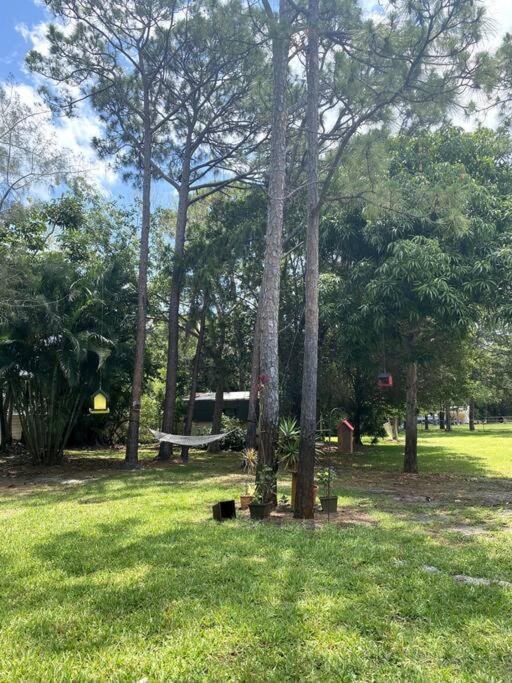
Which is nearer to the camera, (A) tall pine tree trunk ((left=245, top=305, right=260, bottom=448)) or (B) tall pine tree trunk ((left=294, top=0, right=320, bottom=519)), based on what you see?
(B) tall pine tree trunk ((left=294, top=0, right=320, bottom=519))

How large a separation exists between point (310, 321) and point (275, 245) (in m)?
1.43

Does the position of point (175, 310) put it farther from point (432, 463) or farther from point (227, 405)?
point (227, 405)

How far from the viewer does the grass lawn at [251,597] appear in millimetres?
2242

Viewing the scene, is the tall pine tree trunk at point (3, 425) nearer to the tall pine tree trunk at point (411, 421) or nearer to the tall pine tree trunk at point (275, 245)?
the tall pine tree trunk at point (275, 245)

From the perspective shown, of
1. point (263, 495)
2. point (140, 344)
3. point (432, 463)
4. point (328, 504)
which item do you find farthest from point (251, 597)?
point (432, 463)

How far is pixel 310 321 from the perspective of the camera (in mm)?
5613

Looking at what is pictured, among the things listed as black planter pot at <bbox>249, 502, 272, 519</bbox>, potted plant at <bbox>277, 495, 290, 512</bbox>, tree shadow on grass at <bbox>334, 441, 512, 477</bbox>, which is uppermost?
black planter pot at <bbox>249, 502, 272, 519</bbox>

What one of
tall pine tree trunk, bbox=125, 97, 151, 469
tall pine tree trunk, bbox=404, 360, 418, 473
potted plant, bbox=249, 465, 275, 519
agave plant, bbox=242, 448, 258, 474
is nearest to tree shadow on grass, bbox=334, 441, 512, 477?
tall pine tree trunk, bbox=404, 360, 418, 473

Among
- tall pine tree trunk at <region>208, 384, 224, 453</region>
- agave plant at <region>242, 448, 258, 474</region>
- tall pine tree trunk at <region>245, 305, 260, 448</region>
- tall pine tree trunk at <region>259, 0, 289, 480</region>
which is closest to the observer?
tall pine tree trunk at <region>259, 0, 289, 480</region>

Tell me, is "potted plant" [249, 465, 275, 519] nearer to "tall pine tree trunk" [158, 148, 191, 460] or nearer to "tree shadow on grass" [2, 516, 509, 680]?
"tree shadow on grass" [2, 516, 509, 680]

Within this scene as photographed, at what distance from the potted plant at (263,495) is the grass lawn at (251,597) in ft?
0.53

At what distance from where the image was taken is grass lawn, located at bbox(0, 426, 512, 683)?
2.24m

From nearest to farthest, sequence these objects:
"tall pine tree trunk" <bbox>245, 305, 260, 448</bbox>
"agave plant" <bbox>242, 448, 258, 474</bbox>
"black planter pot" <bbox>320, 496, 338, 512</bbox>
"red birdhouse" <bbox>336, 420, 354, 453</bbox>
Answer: "black planter pot" <bbox>320, 496, 338, 512</bbox> < "agave plant" <bbox>242, 448, 258, 474</bbox> < "tall pine tree trunk" <bbox>245, 305, 260, 448</bbox> < "red birdhouse" <bbox>336, 420, 354, 453</bbox>

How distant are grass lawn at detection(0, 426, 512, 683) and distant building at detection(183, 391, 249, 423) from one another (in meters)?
13.7
